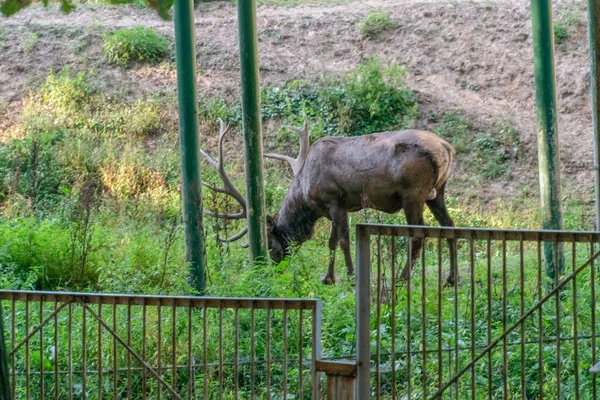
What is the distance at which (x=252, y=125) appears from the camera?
30.7 ft

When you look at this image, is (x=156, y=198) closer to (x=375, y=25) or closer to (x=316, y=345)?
(x=375, y=25)

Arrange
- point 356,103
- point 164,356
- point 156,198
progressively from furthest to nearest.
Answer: point 356,103, point 156,198, point 164,356

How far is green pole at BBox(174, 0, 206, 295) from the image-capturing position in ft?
28.5

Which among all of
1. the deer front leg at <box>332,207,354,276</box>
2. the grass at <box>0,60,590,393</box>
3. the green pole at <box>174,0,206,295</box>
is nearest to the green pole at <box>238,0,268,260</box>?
the grass at <box>0,60,590,393</box>

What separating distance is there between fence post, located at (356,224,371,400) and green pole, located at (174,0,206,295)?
3927mm

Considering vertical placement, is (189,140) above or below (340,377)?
above

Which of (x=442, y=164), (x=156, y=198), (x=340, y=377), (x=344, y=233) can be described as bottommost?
(x=344, y=233)

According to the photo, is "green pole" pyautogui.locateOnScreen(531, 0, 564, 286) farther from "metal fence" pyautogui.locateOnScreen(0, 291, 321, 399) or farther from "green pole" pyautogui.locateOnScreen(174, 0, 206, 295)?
"green pole" pyautogui.locateOnScreen(174, 0, 206, 295)

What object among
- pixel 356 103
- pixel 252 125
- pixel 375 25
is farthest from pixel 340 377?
pixel 375 25

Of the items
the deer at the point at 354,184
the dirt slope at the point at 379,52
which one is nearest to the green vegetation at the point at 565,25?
the dirt slope at the point at 379,52

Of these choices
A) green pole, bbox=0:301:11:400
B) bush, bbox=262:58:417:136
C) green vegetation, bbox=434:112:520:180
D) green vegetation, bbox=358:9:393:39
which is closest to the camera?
green pole, bbox=0:301:11:400

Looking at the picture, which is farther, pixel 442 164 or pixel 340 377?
pixel 442 164

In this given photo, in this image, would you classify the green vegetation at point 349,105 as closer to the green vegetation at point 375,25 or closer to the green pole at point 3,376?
the green vegetation at point 375,25

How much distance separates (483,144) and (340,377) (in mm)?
12117
